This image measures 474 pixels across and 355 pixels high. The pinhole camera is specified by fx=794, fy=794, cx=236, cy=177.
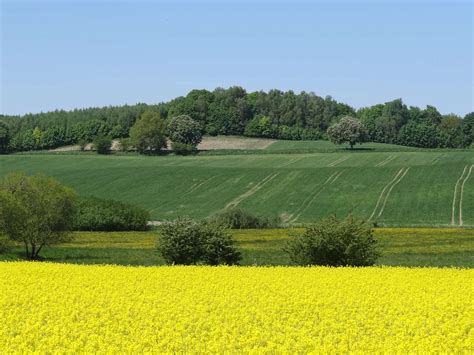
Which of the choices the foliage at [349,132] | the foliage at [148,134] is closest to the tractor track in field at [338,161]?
the foliage at [349,132]

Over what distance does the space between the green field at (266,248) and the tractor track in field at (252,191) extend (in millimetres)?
29717

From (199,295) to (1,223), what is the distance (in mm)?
37062

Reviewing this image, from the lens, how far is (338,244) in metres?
39.8

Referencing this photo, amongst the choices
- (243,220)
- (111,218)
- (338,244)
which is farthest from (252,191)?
(338,244)

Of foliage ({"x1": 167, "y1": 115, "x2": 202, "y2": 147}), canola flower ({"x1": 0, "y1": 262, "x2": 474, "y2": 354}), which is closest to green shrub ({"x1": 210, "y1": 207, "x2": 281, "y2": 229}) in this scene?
canola flower ({"x1": 0, "y1": 262, "x2": 474, "y2": 354})

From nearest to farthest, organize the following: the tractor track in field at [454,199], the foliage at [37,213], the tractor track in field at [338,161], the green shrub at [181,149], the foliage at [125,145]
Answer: the foliage at [37,213] → the tractor track in field at [454,199] → the tractor track in field at [338,161] → the green shrub at [181,149] → the foliage at [125,145]

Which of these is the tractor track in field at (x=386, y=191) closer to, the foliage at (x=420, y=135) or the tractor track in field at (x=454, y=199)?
the tractor track in field at (x=454, y=199)

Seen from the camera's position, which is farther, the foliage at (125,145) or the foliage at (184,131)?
the foliage at (184,131)

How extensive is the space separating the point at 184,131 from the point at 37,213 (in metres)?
109

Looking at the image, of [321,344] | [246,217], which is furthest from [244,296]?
[246,217]

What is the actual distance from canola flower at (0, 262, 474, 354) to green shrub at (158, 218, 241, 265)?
12048 mm

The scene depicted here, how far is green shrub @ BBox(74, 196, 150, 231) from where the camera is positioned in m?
83.9

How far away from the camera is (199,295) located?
75.8ft

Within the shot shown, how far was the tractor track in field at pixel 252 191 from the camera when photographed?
105331 millimetres
